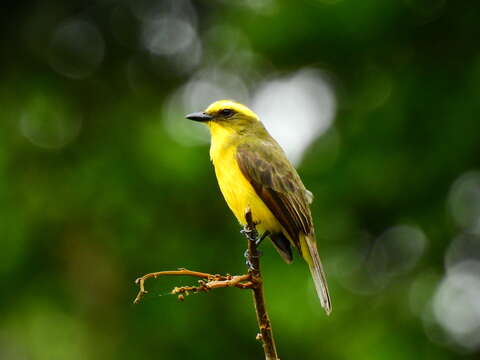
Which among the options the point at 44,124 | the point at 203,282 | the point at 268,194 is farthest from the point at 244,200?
the point at 44,124

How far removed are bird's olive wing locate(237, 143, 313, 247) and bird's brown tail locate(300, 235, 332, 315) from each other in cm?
7

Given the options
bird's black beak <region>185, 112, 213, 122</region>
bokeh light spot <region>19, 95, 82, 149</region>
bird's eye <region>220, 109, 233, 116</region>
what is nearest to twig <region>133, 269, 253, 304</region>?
bird's black beak <region>185, 112, 213, 122</region>

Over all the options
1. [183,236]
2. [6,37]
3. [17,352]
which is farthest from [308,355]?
[6,37]

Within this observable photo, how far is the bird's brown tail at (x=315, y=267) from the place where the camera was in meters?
4.47

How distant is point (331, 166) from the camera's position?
8.23 m

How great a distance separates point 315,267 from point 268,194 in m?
0.57

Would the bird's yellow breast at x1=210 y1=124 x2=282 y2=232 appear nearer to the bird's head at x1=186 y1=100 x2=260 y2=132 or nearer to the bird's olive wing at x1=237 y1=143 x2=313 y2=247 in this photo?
the bird's olive wing at x1=237 y1=143 x2=313 y2=247

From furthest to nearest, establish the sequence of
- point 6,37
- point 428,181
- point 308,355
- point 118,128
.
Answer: point 6,37 → point 118,128 → point 428,181 → point 308,355

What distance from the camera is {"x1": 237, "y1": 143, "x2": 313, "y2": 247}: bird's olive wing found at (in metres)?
4.94

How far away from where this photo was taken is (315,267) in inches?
191

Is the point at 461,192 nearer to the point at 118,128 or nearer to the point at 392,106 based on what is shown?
the point at 392,106

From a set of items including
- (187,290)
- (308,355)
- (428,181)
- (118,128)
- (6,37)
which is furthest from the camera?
(6,37)

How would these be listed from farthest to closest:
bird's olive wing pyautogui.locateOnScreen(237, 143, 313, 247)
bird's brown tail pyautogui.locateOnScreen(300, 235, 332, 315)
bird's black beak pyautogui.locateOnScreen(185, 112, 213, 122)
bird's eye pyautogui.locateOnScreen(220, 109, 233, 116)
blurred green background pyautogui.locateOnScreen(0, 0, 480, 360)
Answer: blurred green background pyautogui.locateOnScreen(0, 0, 480, 360)
bird's eye pyautogui.locateOnScreen(220, 109, 233, 116)
bird's black beak pyautogui.locateOnScreen(185, 112, 213, 122)
bird's olive wing pyautogui.locateOnScreen(237, 143, 313, 247)
bird's brown tail pyautogui.locateOnScreen(300, 235, 332, 315)

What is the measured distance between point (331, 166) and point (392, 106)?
105cm
